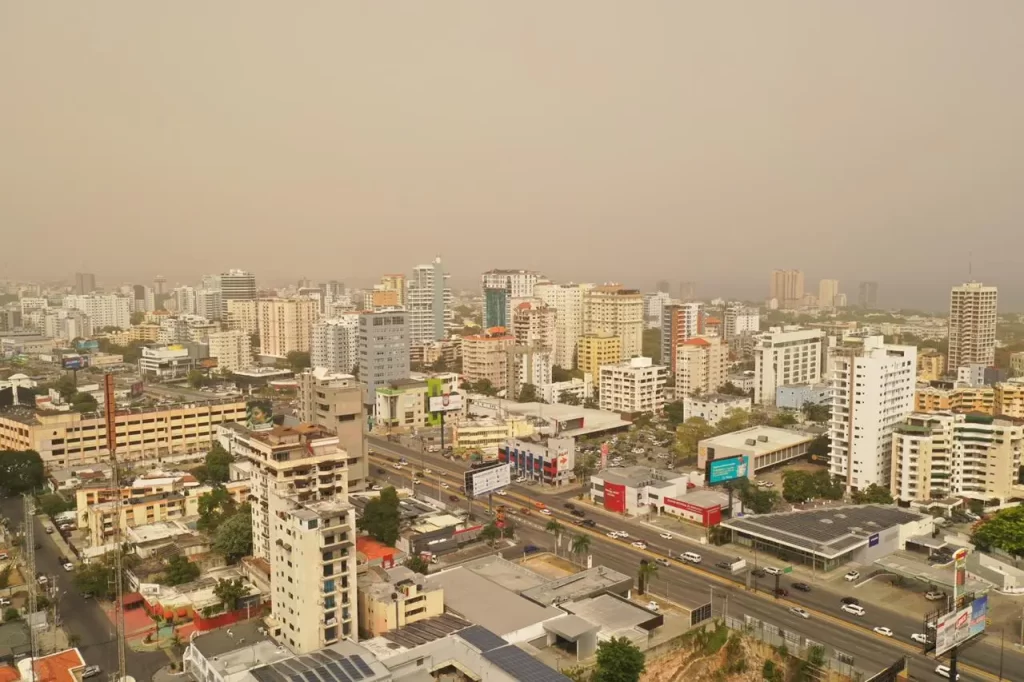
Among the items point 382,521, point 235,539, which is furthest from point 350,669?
point 382,521

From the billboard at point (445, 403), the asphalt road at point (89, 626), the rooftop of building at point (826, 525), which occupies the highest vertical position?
the billboard at point (445, 403)

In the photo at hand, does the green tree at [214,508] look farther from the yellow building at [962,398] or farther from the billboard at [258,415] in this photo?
the yellow building at [962,398]

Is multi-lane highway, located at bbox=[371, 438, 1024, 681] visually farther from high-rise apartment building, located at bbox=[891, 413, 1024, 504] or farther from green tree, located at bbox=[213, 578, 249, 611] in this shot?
green tree, located at bbox=[213, 578, 249, 611]

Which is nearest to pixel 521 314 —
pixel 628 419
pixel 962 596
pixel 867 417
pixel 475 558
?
pixel 628 419

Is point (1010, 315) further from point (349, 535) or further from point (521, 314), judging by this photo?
point (349, 535)

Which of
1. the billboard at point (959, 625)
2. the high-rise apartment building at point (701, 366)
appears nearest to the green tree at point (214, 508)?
the billboard at point (959, 625)
